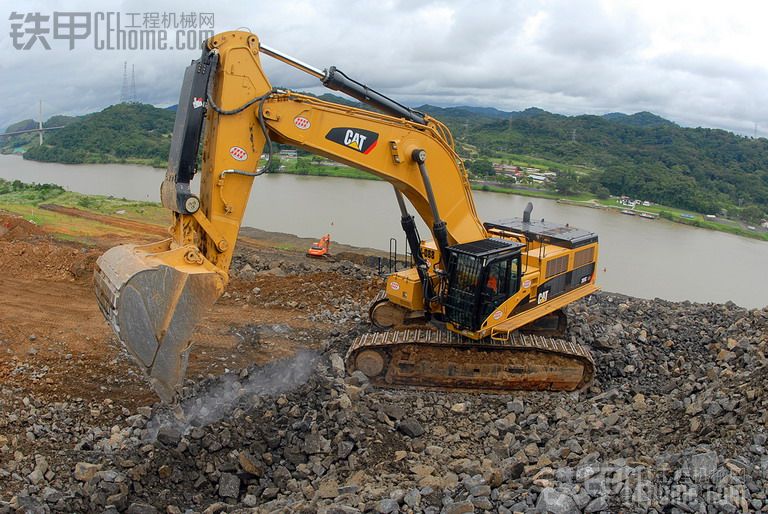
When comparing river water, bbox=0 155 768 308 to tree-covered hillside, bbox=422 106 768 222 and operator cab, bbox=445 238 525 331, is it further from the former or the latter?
operator cab, bbox=445 238 525 331

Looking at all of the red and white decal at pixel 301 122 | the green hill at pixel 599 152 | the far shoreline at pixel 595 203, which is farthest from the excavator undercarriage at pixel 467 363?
the green hill at pixel 599 152

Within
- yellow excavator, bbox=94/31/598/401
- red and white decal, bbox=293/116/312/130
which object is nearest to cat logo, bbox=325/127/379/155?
yellow excavator, bbox=94/31/598/401

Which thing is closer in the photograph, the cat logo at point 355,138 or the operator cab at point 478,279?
the cat logo at point 355,138

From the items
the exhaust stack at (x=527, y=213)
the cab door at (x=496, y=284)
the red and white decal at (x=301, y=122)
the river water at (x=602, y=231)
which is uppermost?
the red and white decal at (x=301, y=122)

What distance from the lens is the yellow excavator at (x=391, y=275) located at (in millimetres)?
5504

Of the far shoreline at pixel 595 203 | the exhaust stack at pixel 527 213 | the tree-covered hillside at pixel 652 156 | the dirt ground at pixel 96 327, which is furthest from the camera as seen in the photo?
the tree-covered hillside at pixel 652 156

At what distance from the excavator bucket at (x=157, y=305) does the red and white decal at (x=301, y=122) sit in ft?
6.28

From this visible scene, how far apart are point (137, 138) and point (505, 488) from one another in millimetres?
64143

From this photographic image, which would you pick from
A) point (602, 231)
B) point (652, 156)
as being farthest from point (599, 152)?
point (602, 231)

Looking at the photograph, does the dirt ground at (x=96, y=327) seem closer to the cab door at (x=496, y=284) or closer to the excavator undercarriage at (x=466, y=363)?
the excavator undercarriage at (x=466, y=363)

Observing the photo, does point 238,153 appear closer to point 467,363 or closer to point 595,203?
point 467,363

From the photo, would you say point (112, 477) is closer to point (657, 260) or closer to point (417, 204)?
point (417, 204)

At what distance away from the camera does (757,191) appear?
47.8 metres

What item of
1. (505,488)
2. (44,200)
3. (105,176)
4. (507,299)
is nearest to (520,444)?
(505,488)
